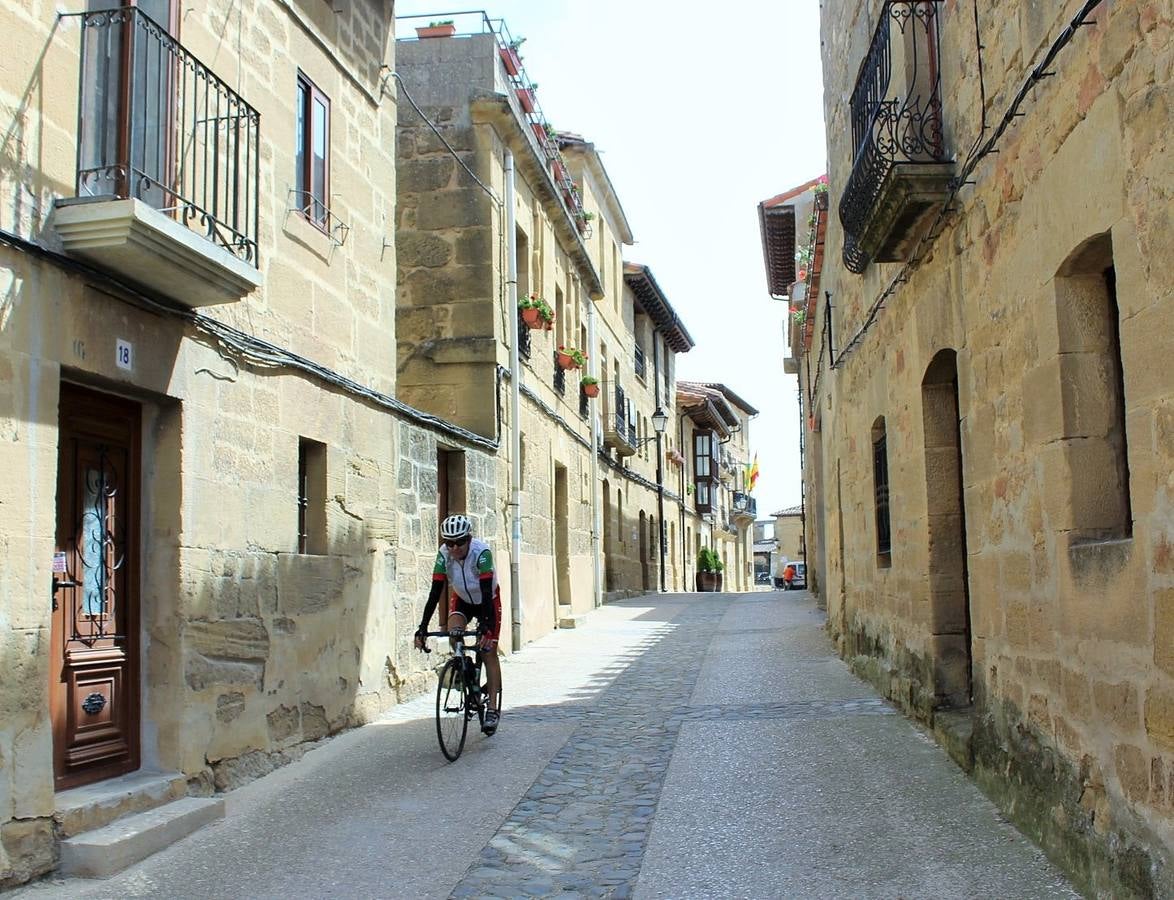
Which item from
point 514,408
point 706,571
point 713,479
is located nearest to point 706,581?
point 706,571

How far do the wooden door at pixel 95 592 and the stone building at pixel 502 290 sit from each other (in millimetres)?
6863

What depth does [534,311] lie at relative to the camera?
14516 mm

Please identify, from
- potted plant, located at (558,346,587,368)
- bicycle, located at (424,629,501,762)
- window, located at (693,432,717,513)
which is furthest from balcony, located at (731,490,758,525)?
bicycle, located at (424,629,501,762)

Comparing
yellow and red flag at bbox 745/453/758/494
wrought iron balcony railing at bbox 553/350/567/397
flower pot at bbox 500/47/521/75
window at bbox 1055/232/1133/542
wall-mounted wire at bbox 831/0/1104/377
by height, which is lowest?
window at bbox 1055/232/1133/542

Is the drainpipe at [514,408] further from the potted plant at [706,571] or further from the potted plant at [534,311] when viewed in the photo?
the potted plant at [706,571]

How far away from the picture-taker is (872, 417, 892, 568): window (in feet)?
29.2

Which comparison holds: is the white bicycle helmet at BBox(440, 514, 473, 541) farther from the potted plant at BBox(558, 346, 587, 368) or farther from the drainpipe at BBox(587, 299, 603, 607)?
the drainpipe at BBox(587, 299, 603, 607)

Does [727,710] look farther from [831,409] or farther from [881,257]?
[831,409]

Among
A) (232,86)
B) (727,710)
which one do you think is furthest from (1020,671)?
(232,86)

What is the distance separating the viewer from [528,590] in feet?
47.6

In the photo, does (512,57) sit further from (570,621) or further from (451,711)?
(451,711)

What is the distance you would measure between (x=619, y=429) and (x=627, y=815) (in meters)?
18.0

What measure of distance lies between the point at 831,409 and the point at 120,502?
8.63m

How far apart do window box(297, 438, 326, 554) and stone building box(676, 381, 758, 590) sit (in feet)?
88.6
